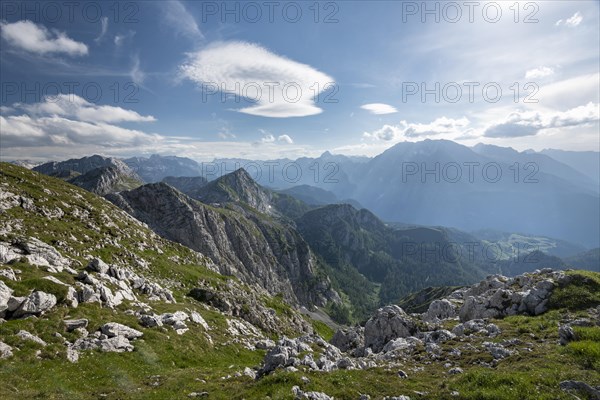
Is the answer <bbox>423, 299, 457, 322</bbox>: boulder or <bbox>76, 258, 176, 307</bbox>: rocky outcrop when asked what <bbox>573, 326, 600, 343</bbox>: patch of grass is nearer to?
<bbox>76, 258, 176, 307</bbox>: rocky outcrop

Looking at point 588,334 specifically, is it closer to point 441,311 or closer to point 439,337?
point 439,337

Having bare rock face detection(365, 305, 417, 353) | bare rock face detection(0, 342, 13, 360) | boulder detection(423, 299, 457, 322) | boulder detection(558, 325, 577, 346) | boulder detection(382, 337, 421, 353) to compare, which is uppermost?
bare rock face detection(0, 342, 13, 360)

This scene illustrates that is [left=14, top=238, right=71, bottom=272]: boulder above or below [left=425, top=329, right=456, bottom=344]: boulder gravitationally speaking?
above

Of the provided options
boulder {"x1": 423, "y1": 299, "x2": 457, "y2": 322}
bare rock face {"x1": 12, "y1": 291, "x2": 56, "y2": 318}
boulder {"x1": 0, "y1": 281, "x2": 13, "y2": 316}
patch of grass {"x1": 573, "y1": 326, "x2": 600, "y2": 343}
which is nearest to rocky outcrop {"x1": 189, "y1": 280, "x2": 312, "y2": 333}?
boulder {"x1": 423, "y1": 299, "x2": 457, "y2": 322}

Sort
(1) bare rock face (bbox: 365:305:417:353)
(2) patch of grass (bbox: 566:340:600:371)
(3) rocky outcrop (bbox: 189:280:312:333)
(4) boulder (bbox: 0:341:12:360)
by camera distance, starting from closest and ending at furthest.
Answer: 1. (2) patch of grass (bbox: 566:340:600:371)
2. (4) boulder (bbox: 0:341:12:360)
3. (1) bare rock face (bbox: 365:305:417:353)
4. (3) rocky outcrop (bbox: 189:280:312:333)

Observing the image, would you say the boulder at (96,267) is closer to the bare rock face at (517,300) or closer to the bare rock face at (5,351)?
the bare rock face at (5,351)

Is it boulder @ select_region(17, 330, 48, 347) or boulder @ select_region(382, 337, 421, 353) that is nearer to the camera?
boulder @ select_region(17, 330, 48, 347)

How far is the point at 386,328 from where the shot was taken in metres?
56.6

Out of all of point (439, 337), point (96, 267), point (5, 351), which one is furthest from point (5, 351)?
point (439, 337)

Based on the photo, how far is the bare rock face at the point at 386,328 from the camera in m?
53.9

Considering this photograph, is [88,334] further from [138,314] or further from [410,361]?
[410,361]

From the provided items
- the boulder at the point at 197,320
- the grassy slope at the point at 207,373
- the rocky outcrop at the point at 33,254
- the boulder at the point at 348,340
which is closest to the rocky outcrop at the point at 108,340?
the grassy slope at the point at 207,373

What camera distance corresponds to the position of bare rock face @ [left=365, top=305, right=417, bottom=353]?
53906 mm

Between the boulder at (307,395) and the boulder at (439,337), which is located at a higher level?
the boulder at (307,395)
